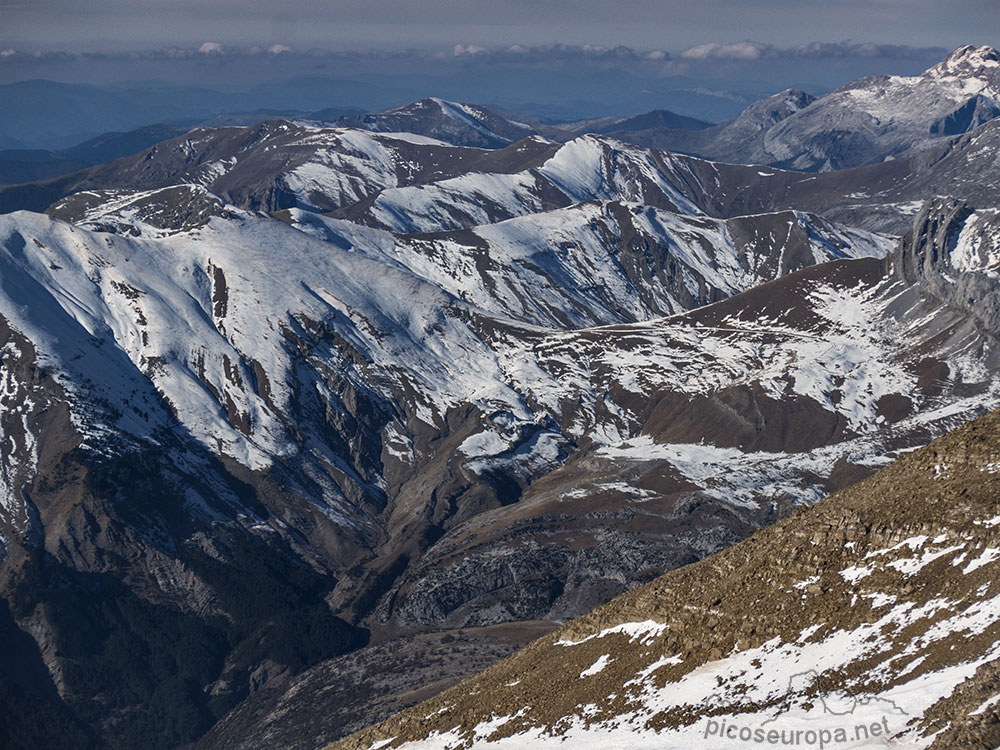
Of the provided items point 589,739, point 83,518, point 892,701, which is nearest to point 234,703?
point 83,518

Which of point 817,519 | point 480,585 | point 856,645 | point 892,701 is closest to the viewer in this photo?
point 892,701

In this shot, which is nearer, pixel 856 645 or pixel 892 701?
pixel 892 701

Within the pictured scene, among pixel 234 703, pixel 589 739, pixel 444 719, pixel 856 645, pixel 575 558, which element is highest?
pixel 856 645

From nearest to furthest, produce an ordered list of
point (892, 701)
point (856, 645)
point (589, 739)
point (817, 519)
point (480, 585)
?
point (892, 701) < point (856, 645) < point (589, 739) < point (817, 519) < point (480, 585)

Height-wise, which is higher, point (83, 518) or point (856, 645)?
point (856, 645)

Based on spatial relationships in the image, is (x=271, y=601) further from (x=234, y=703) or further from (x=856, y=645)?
(x=856, y=645)

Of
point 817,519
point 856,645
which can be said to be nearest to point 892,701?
point 856,645
